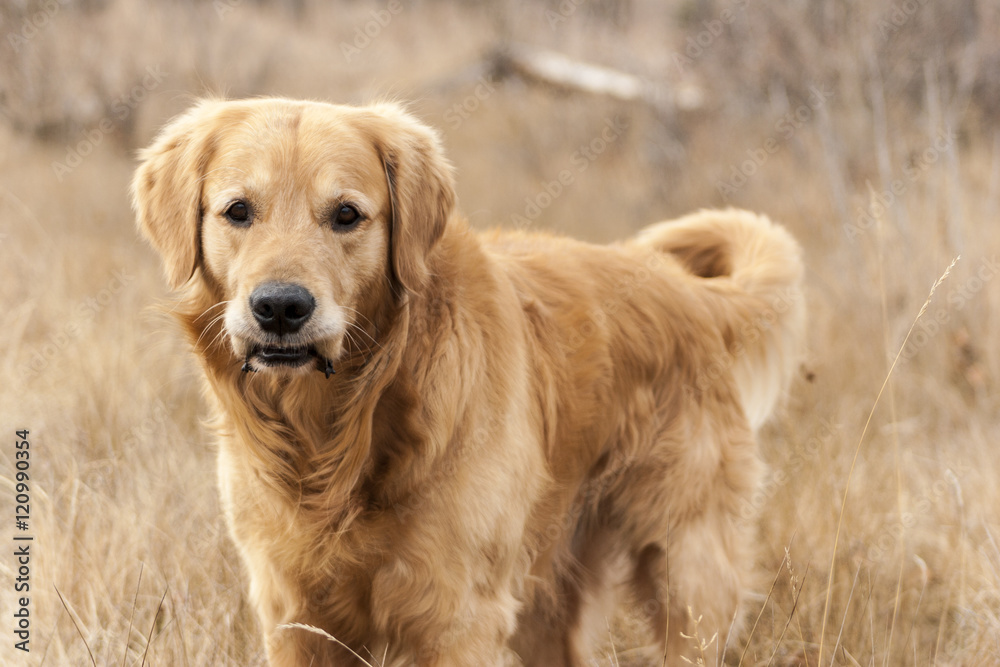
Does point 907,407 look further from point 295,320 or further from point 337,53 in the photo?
point 337,53

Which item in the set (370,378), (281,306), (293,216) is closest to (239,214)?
(293,216)

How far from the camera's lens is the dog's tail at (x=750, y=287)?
324 centimetres

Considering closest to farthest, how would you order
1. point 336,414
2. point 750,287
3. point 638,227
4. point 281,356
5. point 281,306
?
point 281,306 → point 281,356 → point 336,414 → point 750,287 → point 638,227

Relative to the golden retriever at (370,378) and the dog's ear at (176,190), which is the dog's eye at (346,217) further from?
the dog's ear at (176,190)

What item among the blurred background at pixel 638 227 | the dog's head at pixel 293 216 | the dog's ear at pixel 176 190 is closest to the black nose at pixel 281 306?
the dog's head at pixel 293 216

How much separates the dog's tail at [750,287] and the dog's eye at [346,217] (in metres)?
1.47

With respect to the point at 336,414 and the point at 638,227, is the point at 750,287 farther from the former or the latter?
the point at 638,227

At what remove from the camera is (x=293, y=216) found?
2.13 meters

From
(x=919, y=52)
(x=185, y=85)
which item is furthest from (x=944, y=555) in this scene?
(x=185, y=85)

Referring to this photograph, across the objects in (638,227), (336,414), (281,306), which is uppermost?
Answer: (281,306)

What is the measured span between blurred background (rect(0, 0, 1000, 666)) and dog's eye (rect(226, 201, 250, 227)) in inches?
40.4

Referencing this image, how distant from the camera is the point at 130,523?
3152 mm

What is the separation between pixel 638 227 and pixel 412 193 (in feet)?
20.8

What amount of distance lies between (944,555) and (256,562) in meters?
2.66
